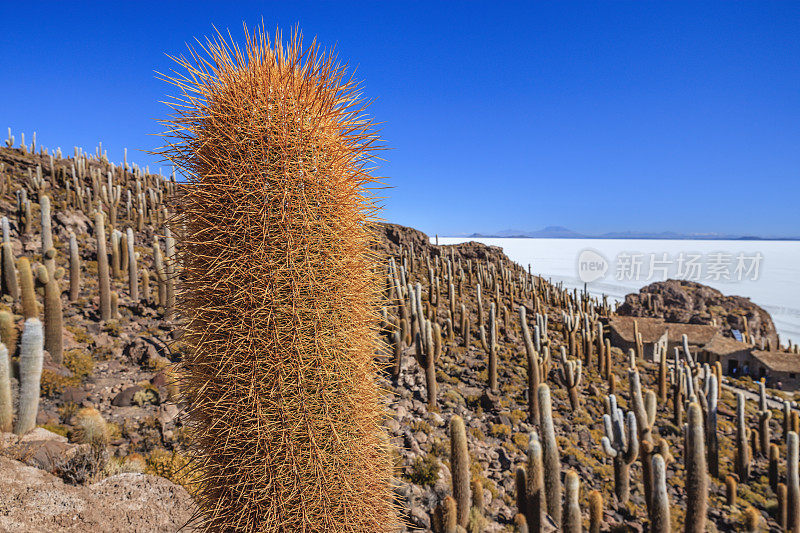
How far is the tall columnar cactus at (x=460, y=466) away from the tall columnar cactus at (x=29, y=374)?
737cm

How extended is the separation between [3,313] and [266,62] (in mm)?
10203

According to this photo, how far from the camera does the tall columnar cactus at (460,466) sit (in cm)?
713

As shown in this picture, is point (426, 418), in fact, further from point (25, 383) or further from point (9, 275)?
point (9, 275)

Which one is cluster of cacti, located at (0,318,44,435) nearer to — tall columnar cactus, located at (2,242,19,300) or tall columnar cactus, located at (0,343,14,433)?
tall columnar cactus, located at (0,343,14,433)

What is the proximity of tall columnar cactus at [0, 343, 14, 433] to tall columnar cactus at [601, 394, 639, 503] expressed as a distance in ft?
41.8

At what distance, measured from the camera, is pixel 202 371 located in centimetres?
230

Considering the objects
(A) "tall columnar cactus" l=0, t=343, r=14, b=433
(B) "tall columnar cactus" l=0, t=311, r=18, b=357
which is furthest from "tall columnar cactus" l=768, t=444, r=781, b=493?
(B) "tall columnar cactus" l=0, t=311, r=18, b=357

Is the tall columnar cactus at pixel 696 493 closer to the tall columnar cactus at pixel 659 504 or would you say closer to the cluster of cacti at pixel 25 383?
the tall columnar cactus at pixel 659 504

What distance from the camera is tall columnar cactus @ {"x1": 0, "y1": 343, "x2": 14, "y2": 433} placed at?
6.72 metres

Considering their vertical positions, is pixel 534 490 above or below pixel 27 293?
below

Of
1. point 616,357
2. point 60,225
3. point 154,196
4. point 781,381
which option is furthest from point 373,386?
point 781,381

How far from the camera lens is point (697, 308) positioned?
40.0 m

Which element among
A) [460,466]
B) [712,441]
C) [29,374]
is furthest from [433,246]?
[29,374]

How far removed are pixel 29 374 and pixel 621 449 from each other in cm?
1340
